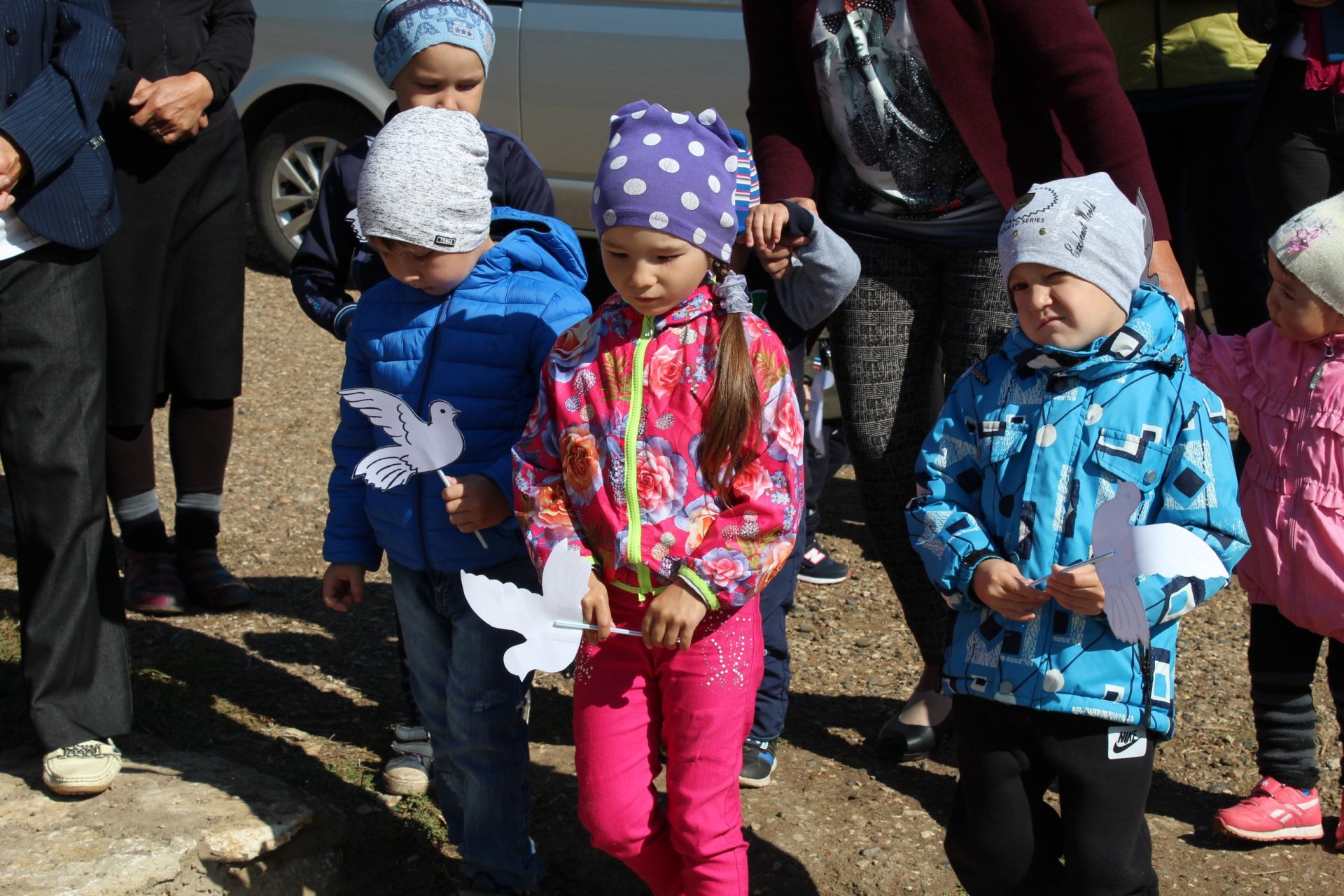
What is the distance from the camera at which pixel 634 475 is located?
229 cm

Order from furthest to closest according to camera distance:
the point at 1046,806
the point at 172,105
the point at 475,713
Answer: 1. the point at 172,105
2. the point at 475,713
3. the point at 1046,806

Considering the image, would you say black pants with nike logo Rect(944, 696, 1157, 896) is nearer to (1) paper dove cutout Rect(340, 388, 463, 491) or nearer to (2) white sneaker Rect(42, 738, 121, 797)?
(1) paper dove cutout Rect(340, 388, 463, 491)

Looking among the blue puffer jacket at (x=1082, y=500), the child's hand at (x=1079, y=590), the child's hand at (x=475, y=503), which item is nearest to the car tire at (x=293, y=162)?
the child's hand at (x=475, y=503)

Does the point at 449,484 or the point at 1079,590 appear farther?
the point at 449,484

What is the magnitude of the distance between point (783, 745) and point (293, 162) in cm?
519

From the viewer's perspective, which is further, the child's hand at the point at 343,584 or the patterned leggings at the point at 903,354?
the patterned leggings at the point at 903,354

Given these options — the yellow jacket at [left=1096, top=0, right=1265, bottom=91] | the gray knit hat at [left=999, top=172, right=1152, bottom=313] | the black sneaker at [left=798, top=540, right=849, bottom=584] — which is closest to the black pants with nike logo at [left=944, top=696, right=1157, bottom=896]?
the gray knit hat at [left=999, top=172, right=1152, bottom=313]

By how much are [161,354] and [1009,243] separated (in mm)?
2619

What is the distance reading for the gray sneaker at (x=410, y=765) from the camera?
3236mm

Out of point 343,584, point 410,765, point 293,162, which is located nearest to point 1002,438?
point 343,584

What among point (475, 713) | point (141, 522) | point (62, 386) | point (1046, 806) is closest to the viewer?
point (1046, 806)

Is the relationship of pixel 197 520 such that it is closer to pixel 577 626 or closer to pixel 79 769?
pixel 79 769

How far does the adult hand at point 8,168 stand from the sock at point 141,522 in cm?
150

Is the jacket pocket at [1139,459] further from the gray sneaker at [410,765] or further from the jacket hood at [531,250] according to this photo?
the gray sneaker at [410,765]
